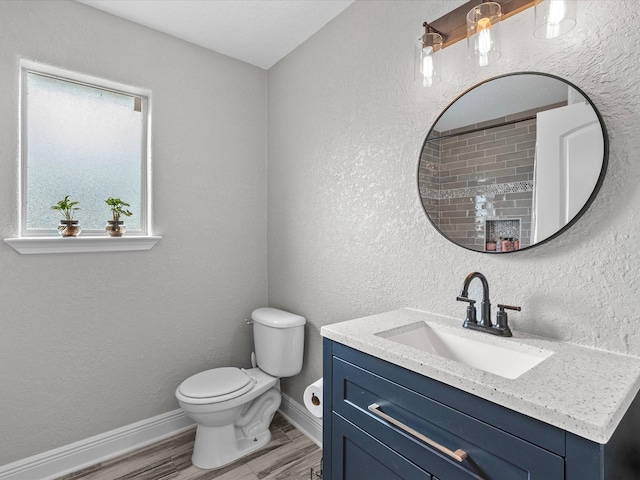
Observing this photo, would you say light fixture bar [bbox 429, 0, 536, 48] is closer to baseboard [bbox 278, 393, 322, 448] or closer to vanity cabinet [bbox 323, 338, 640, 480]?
vanity cabinet [bbox 323, 338, 640, 480]

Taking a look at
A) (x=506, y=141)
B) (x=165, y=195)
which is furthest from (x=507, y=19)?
(x=165, y=195)

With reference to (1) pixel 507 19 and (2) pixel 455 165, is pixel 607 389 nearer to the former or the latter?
(2) pixel 455 165

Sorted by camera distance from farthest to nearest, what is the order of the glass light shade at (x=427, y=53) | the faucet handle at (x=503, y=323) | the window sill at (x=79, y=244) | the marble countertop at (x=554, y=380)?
1. the window sill at (x=79, y=244)
2. the glass light shade at (x=427, y=53)
3. the faucet handle at (x=503, y=323)
4. the marble countertop at (x=554, y=380)

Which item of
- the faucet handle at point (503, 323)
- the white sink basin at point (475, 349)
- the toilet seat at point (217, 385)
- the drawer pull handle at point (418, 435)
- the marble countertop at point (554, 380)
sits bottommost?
the toilet seat at point (217, 385)

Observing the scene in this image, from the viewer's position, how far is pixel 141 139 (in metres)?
2.14

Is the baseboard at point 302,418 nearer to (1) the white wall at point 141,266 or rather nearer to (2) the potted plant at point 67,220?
(1) the white wall at point 141,266

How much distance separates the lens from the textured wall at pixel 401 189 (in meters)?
1.01

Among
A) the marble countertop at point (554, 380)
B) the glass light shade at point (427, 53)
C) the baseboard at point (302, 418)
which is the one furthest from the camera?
the baseboard at point (302, 418)

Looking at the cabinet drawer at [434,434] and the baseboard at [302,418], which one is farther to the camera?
the baseboard at [302,418]

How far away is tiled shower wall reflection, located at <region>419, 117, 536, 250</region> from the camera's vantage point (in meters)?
1.17

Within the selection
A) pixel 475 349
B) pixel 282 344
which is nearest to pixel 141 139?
pixel 282 344

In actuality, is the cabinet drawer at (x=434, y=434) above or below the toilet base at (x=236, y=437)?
above

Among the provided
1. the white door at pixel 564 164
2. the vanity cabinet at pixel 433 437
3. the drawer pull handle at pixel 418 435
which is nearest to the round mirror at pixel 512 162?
the white door at pixel 564 164

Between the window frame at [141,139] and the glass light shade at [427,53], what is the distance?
5.22 feet
